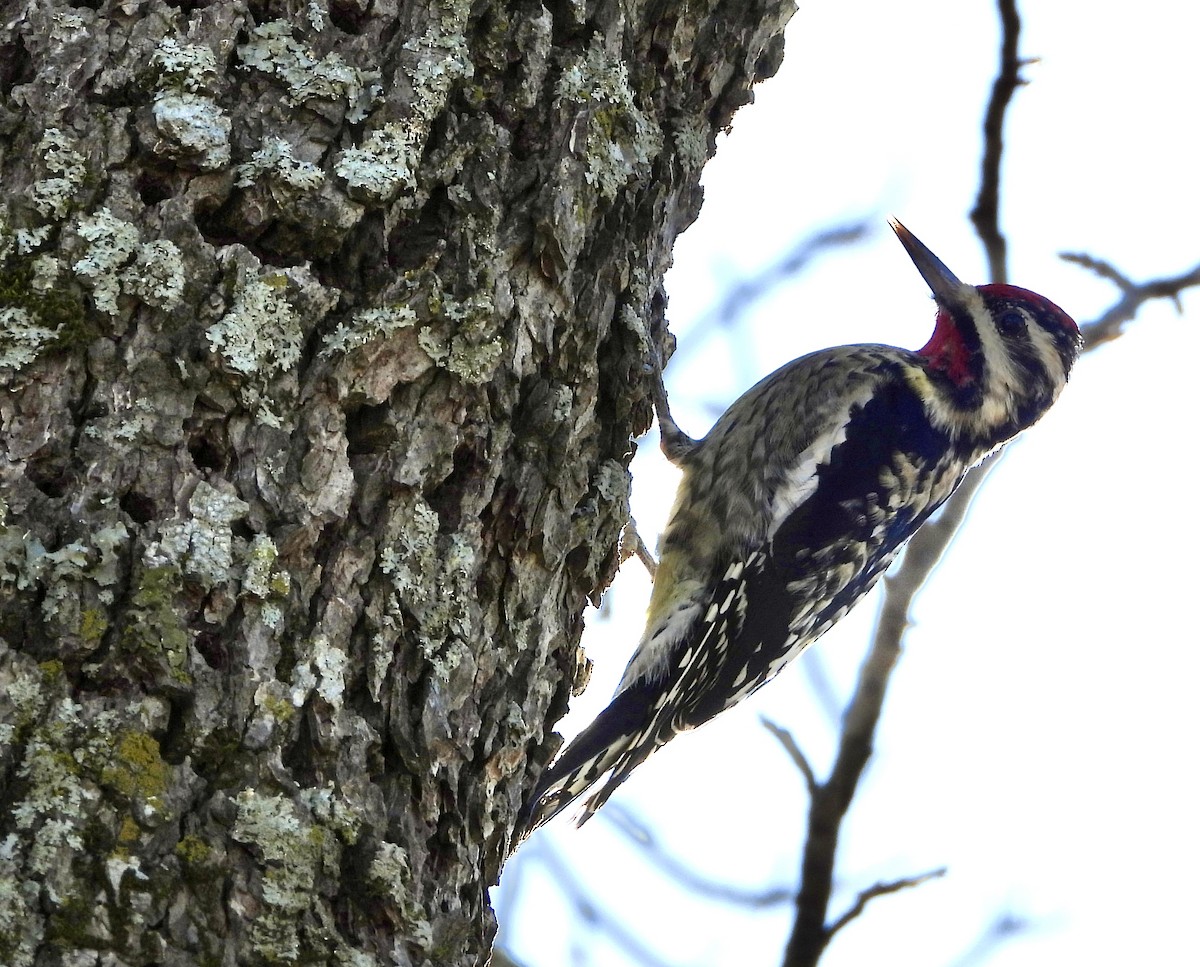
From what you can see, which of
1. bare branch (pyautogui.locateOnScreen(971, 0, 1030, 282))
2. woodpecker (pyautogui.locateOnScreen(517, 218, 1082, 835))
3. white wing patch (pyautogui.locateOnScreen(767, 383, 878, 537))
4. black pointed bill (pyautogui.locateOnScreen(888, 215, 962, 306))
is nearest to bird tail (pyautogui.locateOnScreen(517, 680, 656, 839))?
woodpecker (pyautogui.locateOnScreen(517, 218, 1082, 835))

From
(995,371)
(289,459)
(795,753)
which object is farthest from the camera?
(995,371)

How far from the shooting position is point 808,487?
11.3ft

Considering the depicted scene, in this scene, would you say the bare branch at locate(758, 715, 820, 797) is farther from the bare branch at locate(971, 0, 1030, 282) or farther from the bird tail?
the bare branch at locate(971, 0, 1030, 282)

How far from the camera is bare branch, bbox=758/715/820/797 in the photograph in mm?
2684

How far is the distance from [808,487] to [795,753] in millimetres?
890

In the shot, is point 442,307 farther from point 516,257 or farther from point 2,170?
point 2,170

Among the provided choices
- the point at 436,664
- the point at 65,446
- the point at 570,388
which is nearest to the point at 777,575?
the point at 570,388

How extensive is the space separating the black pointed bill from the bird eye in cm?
14

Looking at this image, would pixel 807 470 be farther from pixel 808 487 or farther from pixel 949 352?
pixel 949 352

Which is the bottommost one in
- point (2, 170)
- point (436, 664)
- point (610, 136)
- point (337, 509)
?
point (436, 664)

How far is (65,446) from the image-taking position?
1.54 meters

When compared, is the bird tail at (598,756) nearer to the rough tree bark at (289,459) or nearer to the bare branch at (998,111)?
the rough tree bark at (289,459)

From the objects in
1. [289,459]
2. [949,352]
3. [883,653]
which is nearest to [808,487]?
[883,653]

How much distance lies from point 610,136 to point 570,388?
1.43 feet
